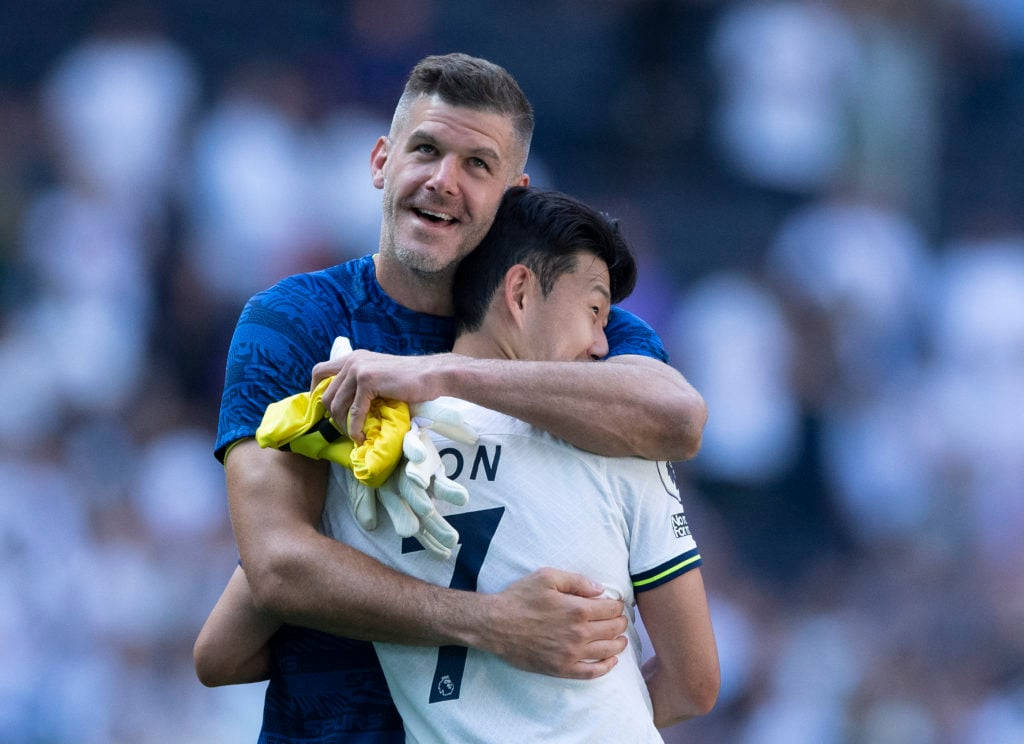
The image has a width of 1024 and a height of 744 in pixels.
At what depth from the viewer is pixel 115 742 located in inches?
247

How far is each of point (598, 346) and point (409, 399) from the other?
1.77 ft

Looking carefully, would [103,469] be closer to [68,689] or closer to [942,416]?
[68,689]

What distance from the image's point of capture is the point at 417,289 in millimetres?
3443

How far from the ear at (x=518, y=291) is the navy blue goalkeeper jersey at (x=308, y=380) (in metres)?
0.26

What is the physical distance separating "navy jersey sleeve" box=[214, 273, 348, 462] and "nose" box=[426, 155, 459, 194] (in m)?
0.36

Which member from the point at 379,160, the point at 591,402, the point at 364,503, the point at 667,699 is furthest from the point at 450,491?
the point at 379,160

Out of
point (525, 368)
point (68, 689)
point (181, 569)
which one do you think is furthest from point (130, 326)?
point (525, 368)

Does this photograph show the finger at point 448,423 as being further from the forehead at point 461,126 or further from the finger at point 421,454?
the forehead at point 461,126

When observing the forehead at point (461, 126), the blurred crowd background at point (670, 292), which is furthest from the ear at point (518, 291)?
the blurred crowd background at point (670, 292)

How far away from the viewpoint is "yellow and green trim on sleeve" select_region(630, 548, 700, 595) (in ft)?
9.71

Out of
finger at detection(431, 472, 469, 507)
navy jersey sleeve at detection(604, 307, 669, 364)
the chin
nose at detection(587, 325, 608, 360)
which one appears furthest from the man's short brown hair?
finger at detection(431, 472, 469, 507)

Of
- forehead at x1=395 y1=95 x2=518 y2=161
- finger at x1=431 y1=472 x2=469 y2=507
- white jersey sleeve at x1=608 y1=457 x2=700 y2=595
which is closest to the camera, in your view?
finger at x1=431 y1=472 x2=469 y2=507

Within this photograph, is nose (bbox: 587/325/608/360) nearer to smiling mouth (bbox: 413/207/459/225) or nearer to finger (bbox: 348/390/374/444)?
smiling mouth (bbox: 413/207/459/225)

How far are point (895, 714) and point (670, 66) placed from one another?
4503 mm
